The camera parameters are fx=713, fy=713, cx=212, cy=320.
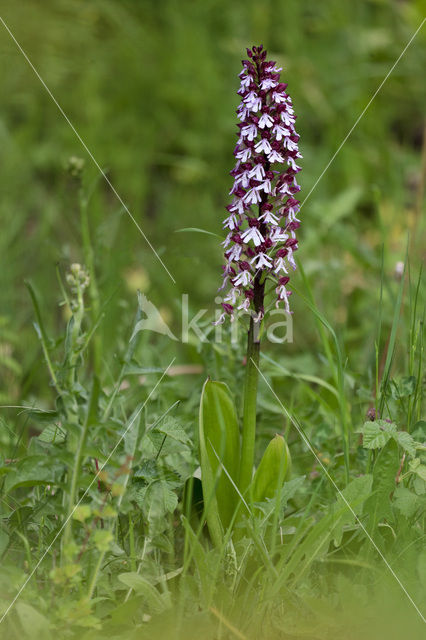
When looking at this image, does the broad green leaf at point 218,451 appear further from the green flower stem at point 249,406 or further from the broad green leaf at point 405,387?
the broad green leaf at point 405,387

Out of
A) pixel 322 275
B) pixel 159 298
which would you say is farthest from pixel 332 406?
pixel 159 298

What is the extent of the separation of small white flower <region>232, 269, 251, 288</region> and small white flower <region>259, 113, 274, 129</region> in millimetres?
311

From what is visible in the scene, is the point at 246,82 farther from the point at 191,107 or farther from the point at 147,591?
the point at 191,107

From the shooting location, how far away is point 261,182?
1.58 meters

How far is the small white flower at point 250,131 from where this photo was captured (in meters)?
1.51

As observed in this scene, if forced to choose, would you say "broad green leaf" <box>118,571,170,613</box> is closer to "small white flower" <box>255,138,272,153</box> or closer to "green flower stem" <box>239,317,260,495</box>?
"green flower stem" <box>239,317,260,495</box>

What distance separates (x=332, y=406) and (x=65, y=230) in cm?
247

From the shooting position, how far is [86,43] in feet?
15.8

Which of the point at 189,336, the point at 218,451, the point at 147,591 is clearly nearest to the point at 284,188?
the point at 218,451

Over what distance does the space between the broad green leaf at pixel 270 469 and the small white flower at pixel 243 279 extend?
356mm

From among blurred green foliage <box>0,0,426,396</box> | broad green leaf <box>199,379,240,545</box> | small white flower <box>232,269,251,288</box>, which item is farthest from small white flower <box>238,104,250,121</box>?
blurred green foliage <box>0,0,426,396</box>

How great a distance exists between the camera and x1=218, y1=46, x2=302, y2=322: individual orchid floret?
4.99 feet

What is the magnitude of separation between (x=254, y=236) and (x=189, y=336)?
1.13m

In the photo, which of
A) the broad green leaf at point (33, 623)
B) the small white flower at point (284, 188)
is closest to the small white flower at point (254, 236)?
the small white flower at point (284, 188)
